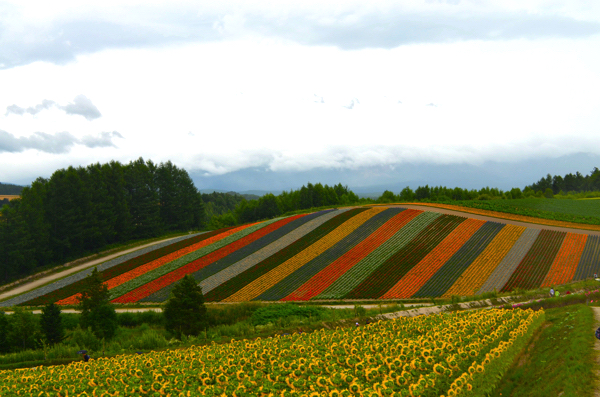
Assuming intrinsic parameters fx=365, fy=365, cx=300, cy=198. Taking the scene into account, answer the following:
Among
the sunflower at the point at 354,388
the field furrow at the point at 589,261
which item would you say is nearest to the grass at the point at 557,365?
the sunflower at the point at 354,388

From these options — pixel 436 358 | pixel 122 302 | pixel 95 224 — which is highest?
pixel 95 224

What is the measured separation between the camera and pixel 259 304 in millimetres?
27219

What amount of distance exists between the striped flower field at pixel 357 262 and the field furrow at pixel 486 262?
81mm

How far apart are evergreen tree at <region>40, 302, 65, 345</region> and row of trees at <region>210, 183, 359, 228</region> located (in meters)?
66.3

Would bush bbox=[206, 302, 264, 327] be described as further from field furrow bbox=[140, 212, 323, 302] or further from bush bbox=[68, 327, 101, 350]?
bush bbox=[68, 327, 101, 350]

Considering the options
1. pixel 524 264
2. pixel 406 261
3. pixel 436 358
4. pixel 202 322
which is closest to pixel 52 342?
pixel 202 322

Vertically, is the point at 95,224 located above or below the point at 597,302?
above

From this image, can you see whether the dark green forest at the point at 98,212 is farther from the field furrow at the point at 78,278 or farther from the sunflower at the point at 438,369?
the sunflower at the point at 438,369

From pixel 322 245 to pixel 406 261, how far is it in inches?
375

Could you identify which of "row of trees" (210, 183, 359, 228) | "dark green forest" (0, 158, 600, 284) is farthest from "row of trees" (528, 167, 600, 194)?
"row of trees" (210, 183, 359, 228)

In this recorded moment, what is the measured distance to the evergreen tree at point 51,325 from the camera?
20812mm

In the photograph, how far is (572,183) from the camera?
429 ft

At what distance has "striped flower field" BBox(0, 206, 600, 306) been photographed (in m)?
29.7

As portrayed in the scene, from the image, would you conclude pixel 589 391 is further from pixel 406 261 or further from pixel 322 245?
pixel 322 245
